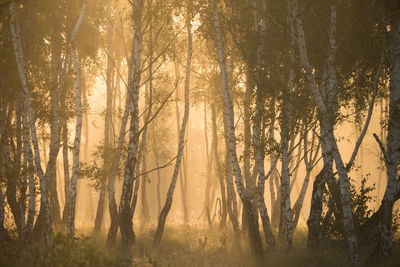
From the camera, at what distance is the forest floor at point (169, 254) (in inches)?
392

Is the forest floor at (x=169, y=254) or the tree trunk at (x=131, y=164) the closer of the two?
the forest floor at (x=169, y=254)

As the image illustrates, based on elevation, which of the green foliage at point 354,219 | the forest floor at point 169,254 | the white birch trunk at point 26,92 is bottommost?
the forest floor at point 169,254

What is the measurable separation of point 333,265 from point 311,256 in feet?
2.95

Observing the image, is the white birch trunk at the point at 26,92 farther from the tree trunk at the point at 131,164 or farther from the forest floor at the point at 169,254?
the tree trunk at the point at 131,164

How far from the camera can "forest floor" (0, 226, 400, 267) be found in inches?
392

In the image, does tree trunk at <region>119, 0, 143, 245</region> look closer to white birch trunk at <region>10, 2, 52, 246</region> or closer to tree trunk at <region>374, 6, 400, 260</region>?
white birch trunk at <region>10, 2, 52, 246</region>

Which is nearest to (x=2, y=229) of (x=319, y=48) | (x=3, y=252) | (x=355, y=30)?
(x=3, y=252)

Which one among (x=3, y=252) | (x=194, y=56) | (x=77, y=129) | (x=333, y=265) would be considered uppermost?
(x=194, y=56)

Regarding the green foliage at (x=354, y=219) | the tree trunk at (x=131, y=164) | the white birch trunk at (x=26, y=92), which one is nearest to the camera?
the white birch trunk at (x=26, y=92)

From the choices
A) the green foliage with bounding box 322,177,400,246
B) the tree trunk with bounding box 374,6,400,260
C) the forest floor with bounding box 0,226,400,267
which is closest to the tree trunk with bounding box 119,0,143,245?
the forest floor with bounding box 0,226,400,267

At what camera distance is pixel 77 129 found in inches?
587

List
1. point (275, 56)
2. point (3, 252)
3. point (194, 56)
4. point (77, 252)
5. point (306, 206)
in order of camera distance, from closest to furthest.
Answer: point (77, 252) → point (3, 252) → point (275, 56) → point (194, 56) → point (306, 206)

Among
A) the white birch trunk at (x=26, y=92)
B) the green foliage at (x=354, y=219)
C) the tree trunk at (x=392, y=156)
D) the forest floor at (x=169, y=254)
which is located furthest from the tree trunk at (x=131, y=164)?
the tree trunk at (x=392, y=156)

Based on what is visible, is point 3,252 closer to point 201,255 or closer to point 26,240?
point 26,240
